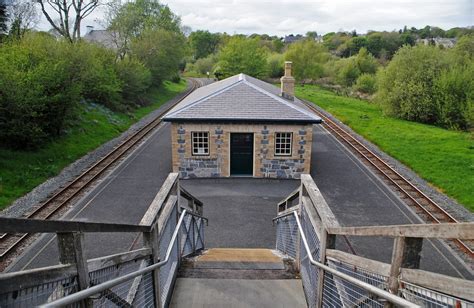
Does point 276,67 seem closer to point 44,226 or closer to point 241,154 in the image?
point 241,154

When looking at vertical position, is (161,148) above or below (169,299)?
below

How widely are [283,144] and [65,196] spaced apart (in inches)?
375

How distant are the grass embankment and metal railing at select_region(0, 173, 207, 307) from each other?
10933 mm

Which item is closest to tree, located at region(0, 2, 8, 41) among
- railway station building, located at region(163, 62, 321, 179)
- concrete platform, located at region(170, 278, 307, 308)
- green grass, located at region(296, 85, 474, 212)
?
railway station building, located at region(163, 62, 321, 179)

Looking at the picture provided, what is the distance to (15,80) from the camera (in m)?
16.9

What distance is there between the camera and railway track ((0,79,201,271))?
1055 centimetres

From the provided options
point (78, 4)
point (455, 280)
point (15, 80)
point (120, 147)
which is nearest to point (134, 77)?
point (78, 4)

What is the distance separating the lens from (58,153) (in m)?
19.3

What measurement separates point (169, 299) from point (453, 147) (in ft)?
→ 76.8

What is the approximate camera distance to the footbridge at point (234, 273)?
7.43 feet

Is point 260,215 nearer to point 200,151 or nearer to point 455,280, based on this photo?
point 200,151

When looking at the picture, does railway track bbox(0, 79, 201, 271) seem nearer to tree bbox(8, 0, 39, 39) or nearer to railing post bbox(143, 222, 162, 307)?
railing post bbox(143, 222, 162, 307)

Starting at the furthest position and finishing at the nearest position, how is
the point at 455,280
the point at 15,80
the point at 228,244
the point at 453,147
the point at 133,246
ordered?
the point at 453,147 → the point at 15,80 → the point at 228,244 → the point at 133,246 → the point at 455,280

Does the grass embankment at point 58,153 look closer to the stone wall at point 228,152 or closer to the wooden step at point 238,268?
the stone wall at point 228,152
